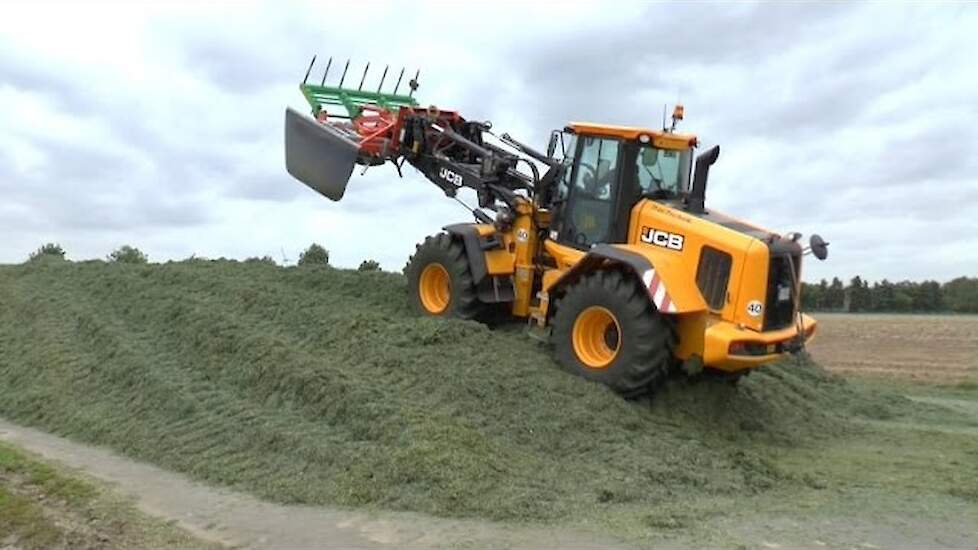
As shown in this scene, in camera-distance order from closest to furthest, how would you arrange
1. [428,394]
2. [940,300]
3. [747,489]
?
[747,489], [428,394], [940,300]

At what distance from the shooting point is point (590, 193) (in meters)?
10.8

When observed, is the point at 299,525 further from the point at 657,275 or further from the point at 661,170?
the point at 661,170

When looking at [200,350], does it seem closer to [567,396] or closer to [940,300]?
[567,396]

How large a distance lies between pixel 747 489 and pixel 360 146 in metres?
7.05

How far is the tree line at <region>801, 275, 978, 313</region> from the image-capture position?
65.1 m

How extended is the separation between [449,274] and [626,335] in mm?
2987

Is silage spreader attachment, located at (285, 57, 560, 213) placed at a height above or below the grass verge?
above

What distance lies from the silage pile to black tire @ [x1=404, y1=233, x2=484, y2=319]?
0.42m

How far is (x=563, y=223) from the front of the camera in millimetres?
11172

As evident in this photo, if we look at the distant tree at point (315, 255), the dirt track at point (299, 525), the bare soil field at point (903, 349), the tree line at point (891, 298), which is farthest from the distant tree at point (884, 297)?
the dirt track at point (299, 525)

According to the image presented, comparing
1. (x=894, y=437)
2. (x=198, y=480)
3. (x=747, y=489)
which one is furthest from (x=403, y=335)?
(x=894, y=437)

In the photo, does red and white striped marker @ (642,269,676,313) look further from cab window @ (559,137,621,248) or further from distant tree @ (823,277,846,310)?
distant tree @ (823,277,846,310)

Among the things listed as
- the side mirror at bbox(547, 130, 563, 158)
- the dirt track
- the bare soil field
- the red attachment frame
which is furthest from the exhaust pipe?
the bare soil field

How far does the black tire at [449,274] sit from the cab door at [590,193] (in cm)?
126
